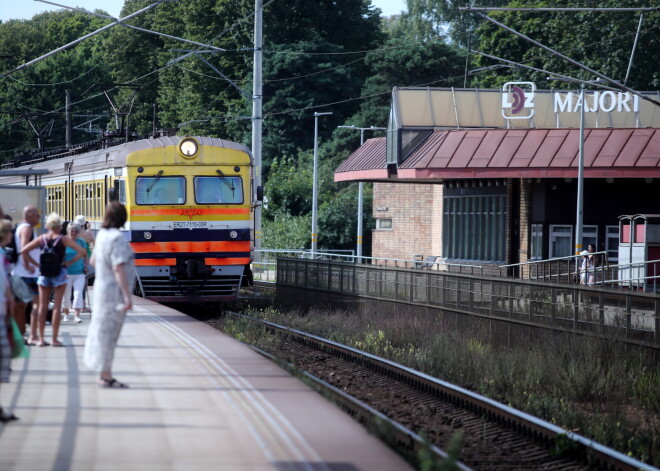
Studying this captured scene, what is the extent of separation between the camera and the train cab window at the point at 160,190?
73.7 feet

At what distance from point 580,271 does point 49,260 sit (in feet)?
57.0

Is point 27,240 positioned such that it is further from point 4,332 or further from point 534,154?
point 534,154

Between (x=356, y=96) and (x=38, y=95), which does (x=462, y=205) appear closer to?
(x=356, y=96)

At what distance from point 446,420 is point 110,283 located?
399 cm

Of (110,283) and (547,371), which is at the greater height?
(110,283)

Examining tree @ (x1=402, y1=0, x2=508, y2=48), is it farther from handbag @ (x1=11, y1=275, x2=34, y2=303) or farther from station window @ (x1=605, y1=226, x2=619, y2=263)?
handbag @ (x1=11, y1=275, x2=34, y2=303)

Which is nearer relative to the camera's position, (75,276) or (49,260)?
(49,260)

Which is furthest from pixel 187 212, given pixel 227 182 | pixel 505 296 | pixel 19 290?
pixel 19 290

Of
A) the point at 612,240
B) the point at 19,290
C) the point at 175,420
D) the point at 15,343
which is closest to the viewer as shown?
the point at 15,343

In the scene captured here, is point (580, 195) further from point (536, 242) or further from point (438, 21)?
point (438, 21)

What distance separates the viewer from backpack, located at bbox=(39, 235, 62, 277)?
13.4 metres

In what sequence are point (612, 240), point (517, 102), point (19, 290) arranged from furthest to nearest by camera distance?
point (517, 102) → point (612, 240) → point (19, 290)

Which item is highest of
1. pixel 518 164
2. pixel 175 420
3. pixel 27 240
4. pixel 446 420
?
pixel 518 164

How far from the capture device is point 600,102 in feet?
123
